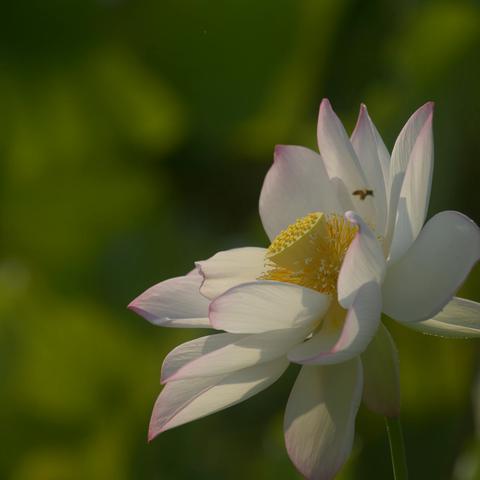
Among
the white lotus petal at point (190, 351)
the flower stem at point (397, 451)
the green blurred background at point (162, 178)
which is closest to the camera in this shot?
the flower stem at point (397, 451)

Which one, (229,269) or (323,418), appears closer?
(323,418)

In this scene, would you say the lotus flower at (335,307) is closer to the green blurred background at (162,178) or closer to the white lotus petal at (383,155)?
the white lotus petal at (383,155)

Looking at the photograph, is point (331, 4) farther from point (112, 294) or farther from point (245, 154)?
point (112, 294)

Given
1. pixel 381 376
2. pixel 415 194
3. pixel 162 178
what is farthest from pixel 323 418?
pixel 162 178

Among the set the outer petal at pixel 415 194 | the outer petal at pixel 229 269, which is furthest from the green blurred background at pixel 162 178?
the outer petal at pixel 415 194

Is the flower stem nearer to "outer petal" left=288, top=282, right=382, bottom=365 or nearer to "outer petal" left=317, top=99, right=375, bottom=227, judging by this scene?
"outer petal" left=288, top=282, right=382, bottom=365

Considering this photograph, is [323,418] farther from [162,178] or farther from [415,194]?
[162,178]

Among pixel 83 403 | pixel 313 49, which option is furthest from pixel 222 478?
pixel 313 49
